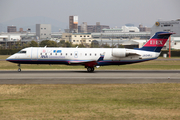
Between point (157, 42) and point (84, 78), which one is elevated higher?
point (157, 42)

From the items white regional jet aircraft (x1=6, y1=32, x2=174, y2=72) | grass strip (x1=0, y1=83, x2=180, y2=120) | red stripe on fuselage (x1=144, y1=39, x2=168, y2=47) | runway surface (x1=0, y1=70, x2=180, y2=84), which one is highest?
red stripe on fuselage (x1=144, y1=39, x2=168, y2=47)

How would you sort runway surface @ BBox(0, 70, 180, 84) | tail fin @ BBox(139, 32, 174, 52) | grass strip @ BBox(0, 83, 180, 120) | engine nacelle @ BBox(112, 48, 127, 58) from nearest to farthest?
grass strip @ BBox(0, 83, 180, 120), runway surface @ BBox(0, 70, 180, 84), engine nacelle @ BBox(112, 48, 127, 58), tail fin @ BBox(139, 32, 174, 52)

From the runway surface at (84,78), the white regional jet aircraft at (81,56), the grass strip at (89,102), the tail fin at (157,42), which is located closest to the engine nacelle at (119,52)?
the white regional jet aircraft at (81,56)

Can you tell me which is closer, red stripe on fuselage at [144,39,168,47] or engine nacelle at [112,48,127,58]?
engine nacelle at [112,48,127,58]

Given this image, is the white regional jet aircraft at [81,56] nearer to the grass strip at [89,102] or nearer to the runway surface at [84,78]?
the runway surface at [84,78]

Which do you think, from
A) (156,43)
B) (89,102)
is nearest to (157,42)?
(156,43)

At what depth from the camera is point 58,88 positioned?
20.7m

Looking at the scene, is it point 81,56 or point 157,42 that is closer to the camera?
point 81,56

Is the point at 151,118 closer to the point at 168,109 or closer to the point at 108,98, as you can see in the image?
the point at 168,109

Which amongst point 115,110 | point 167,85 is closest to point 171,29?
point 167,85

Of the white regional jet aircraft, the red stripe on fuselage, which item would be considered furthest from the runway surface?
the red stripe on fuselage

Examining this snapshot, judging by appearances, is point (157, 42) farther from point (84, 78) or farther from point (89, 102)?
point (89, 102)

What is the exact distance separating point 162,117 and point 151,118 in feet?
2.19

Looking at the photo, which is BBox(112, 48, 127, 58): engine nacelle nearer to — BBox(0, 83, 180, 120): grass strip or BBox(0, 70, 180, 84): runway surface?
BBox(0, 70, 180, 84): runway surface
